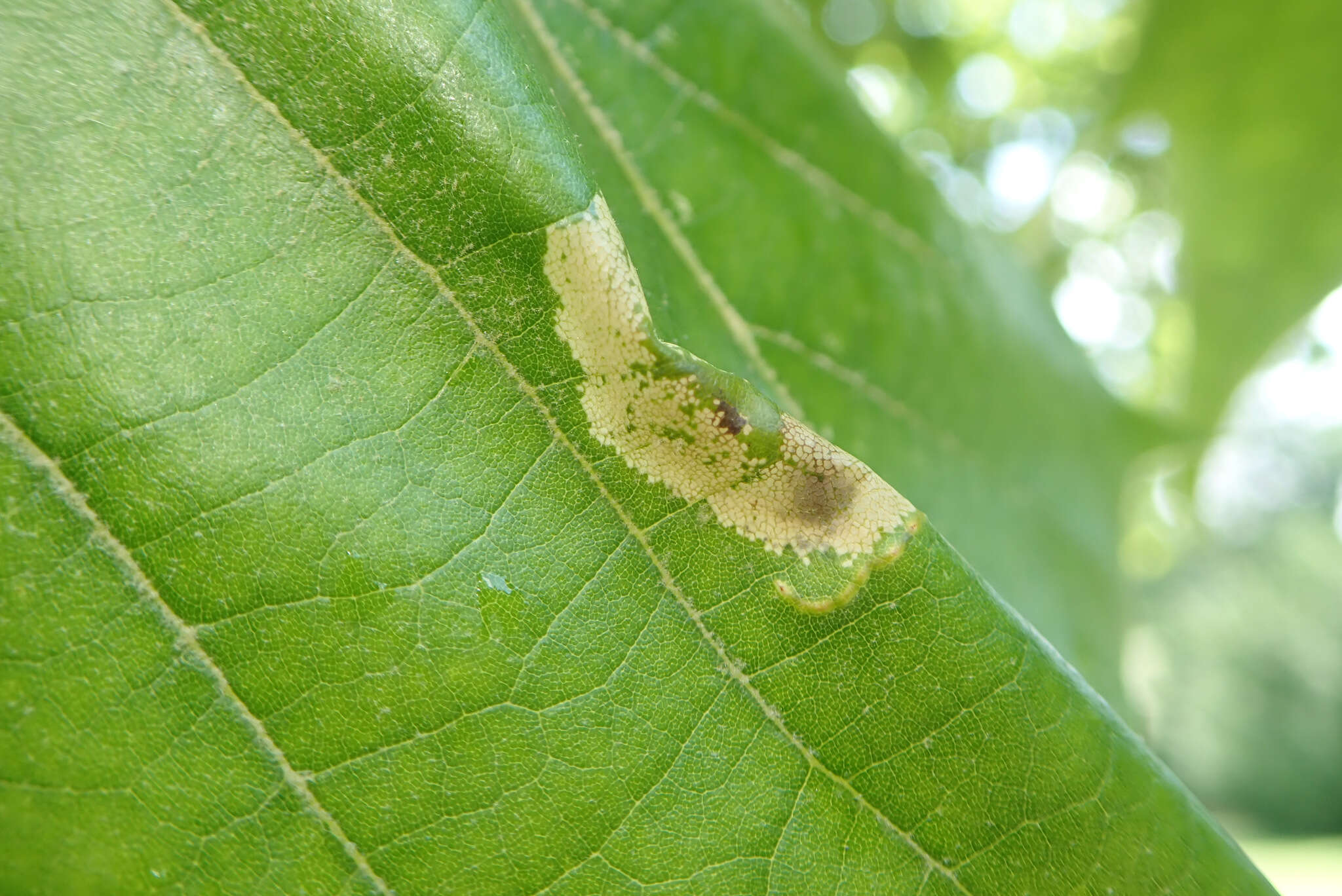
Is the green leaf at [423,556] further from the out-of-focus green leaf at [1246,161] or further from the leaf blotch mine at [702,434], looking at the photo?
the out-of-focus green leaf at [1246,161]

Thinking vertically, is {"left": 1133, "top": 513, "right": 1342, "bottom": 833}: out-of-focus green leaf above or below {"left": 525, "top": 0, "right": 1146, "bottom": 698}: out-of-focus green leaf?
below

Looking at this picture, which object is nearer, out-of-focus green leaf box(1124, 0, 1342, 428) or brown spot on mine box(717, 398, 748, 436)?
brown spot on mine box(717, 398, 748, 436)

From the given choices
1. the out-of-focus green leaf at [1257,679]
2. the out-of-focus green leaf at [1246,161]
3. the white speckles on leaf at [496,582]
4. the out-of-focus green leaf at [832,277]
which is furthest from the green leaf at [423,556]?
the out-of-focus green leaf at [1257,679]

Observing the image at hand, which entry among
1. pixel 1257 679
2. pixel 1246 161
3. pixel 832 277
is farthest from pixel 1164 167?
pixel 1257 679

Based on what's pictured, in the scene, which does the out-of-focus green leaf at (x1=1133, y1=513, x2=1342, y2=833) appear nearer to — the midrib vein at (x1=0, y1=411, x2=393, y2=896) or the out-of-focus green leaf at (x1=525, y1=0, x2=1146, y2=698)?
the out-of-focus green leaf at (x1=525, y1=0, x2=1146, y2=698)

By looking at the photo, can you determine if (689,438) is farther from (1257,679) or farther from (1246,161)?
(1257,679)

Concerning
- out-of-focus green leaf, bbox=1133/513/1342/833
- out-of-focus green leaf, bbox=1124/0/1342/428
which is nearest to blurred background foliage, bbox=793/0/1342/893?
out-of-focus green leaf, bbox=1124/0/1342/428

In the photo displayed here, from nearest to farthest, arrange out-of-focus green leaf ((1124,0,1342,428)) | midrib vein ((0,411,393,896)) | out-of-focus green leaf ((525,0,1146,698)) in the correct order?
midrib vein ((0,411,393,896)), out-of-focus green leaf ((525,0,1146,698)), out-of-focus green leaf ((1124,0,1342,428))

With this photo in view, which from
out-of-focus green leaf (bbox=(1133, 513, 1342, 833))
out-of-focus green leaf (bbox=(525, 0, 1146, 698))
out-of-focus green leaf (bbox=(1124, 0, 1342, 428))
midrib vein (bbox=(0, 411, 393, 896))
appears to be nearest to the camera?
midrib vein (bbox=(0, 411, 393, 896))

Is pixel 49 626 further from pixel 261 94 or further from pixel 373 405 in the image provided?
pixel 261 94
